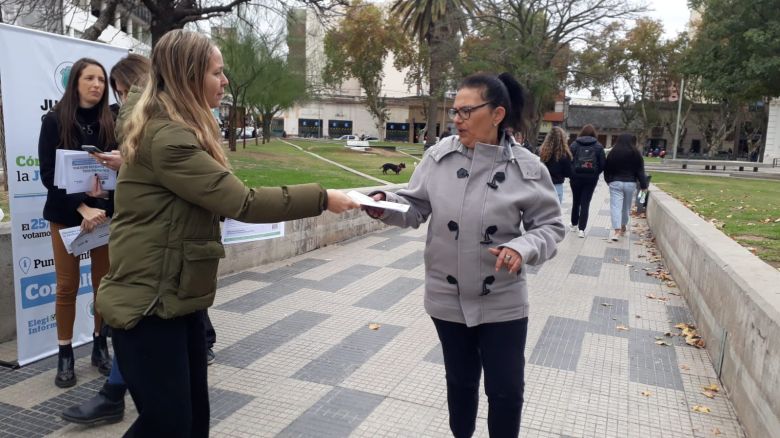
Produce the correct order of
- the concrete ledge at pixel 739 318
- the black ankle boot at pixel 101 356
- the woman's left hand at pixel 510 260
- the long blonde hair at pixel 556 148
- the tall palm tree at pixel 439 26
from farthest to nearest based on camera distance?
the tall palm tree at pixel 439 26 → the long blonde hair at pixel 556 148 → the black ankle boot at pixel 101 356 → the concrete ledge at pixel 739 318 → the woman's left hand at pixel 510 260

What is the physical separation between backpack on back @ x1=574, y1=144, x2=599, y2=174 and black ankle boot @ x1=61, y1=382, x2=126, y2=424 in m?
8.14

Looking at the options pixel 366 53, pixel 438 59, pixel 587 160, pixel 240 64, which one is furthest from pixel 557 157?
pixel 366 53

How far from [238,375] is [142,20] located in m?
41.5

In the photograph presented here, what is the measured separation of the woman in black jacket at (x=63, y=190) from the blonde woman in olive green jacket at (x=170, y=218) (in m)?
1.61

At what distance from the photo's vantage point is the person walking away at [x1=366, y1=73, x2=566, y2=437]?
7.90 ft

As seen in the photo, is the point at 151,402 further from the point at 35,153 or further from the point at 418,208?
the point at 35,153

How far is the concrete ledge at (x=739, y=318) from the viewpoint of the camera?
2.98m

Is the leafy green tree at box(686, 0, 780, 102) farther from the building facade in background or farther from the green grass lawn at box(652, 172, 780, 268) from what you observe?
the building facade in background

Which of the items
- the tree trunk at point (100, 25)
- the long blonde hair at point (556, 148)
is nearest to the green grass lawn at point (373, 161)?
the long blonde hair at point (556, 148)

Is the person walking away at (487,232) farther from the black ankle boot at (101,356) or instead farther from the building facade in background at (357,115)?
the building facade in background at (357,115)

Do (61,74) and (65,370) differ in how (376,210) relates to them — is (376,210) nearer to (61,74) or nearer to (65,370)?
(65,370)

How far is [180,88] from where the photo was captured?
6.91 ft

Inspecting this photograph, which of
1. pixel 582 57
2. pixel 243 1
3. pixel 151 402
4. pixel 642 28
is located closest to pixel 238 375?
pixel 151 402

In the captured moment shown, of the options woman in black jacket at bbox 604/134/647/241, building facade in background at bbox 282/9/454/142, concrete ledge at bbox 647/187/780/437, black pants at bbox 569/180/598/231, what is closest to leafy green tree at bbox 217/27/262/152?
black pants at bbox 569/180/598/231
